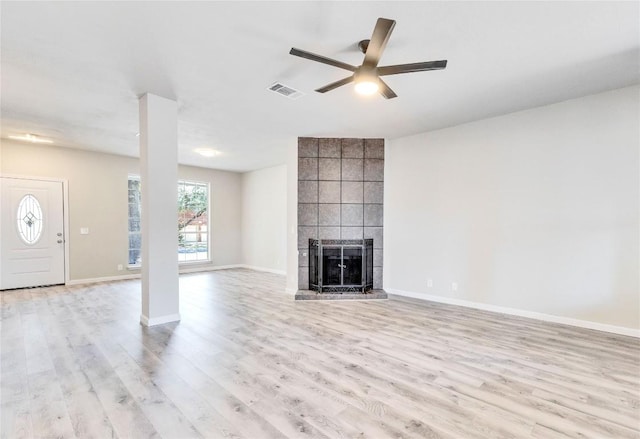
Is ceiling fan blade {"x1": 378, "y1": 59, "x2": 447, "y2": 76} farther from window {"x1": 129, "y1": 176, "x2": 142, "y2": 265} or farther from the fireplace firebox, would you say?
window {"x1": 129, "y1": 176, "x2": 142, "y2": 265}

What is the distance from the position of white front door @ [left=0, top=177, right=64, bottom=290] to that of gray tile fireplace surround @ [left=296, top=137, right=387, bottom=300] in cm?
488

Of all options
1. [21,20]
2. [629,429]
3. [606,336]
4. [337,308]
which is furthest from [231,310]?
[606,336]

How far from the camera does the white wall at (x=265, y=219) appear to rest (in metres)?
7.70

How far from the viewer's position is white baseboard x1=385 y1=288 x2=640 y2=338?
136 inches

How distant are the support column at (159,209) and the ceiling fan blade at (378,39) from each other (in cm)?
266

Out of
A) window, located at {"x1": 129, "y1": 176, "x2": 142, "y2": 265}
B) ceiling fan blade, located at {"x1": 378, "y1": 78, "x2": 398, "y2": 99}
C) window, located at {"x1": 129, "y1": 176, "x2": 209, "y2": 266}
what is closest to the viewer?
ceiling fan blade, located at {"x1": 378, "y1": 78, "x2": 398, "y2": 99}

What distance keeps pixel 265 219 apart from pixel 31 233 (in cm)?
466

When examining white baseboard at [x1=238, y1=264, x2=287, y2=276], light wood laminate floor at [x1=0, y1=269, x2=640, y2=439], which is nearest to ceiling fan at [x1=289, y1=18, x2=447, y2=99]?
light wood laminate floor at [x1=0, y1=269, x2=640, y2=439]

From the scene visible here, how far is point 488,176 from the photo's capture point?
4461 mm

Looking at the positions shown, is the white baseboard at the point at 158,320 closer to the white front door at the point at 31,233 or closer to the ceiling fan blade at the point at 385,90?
the ceiling fan blade at the point at 385,90

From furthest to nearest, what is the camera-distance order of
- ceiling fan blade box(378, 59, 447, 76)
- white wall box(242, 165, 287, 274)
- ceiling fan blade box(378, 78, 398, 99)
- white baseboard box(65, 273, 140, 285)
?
white wall box(242, 165, 287, 274) → white baseboard box(65, 273, 140, 285) → ceiling fan blade box(378, 78, 398, 99) → ceiling fan blade box(378, 59, 447, 76)

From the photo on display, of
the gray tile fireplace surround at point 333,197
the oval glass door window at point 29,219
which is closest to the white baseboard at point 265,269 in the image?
the gray tile fireplace surround at point 333,197

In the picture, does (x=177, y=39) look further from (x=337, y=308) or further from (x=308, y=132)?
(x=337, y=308)

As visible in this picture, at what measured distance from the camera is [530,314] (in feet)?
13.3
